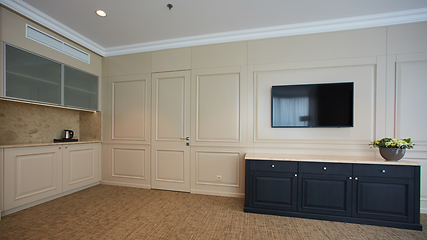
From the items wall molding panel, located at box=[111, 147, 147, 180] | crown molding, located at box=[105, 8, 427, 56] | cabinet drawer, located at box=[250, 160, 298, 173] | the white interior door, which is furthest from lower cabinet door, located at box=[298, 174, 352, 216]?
wall molding panel, located at box=[111, 147, 147, 180]

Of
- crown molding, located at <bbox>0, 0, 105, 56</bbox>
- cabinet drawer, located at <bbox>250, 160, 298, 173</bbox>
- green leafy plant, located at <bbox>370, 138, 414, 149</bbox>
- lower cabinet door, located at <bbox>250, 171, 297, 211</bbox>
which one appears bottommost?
lower cabinet door, located at <bbox>250, 171, 297, 211</bbox>

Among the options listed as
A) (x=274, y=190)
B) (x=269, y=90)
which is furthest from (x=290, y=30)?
(x=274, y=190)

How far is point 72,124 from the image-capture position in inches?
155

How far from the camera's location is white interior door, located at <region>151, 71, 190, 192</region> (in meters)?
3.55

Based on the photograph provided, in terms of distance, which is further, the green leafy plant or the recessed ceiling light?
the recessed ceiling light

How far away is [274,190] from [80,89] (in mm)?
3845

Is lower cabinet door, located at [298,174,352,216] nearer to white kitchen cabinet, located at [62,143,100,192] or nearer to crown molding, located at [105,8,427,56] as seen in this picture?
crown molding, located at [105,8,427,56]

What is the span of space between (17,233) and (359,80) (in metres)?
4.89

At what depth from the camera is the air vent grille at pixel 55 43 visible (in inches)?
Result: 110

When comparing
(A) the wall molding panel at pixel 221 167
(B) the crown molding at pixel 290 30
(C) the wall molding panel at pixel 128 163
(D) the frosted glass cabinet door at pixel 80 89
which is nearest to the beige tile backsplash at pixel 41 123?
(D) the frosted glass cabinet door at pixel 80 89

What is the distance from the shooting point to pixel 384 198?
2346 millimetres

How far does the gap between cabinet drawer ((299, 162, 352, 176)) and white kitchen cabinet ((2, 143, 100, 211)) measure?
12.6 ft

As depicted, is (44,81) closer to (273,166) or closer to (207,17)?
(207,17)

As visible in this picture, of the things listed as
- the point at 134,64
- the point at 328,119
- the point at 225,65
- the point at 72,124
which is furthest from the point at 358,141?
the point at 72,124
